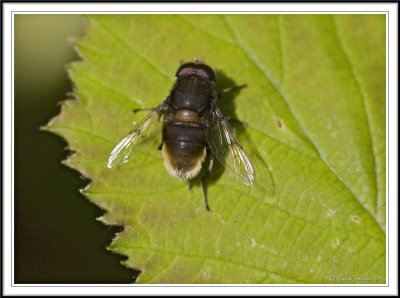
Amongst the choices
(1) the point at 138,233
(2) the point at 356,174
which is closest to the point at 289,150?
(2) the point at 356,174

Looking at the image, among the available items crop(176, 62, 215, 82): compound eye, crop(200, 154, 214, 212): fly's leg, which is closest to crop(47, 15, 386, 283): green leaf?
crop(200, 154, 214, 212): fly's leg

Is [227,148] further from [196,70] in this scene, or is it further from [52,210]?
[52,210]

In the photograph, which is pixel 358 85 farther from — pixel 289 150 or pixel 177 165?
pixel 177 165

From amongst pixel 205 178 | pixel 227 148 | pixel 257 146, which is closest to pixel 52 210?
pixel 205 178

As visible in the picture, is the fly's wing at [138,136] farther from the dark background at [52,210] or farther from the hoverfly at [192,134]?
the dark background at [52,210]

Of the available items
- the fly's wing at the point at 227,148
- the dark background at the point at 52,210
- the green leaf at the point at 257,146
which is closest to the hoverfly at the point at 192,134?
the fly's wing at the point at 227,148

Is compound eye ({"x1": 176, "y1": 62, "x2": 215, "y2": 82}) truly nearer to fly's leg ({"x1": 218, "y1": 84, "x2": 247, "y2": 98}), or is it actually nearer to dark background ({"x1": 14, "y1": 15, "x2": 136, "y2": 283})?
fly's leg ({"x1": 218, "y1": 84, "x2": 247, "y2": 98})
